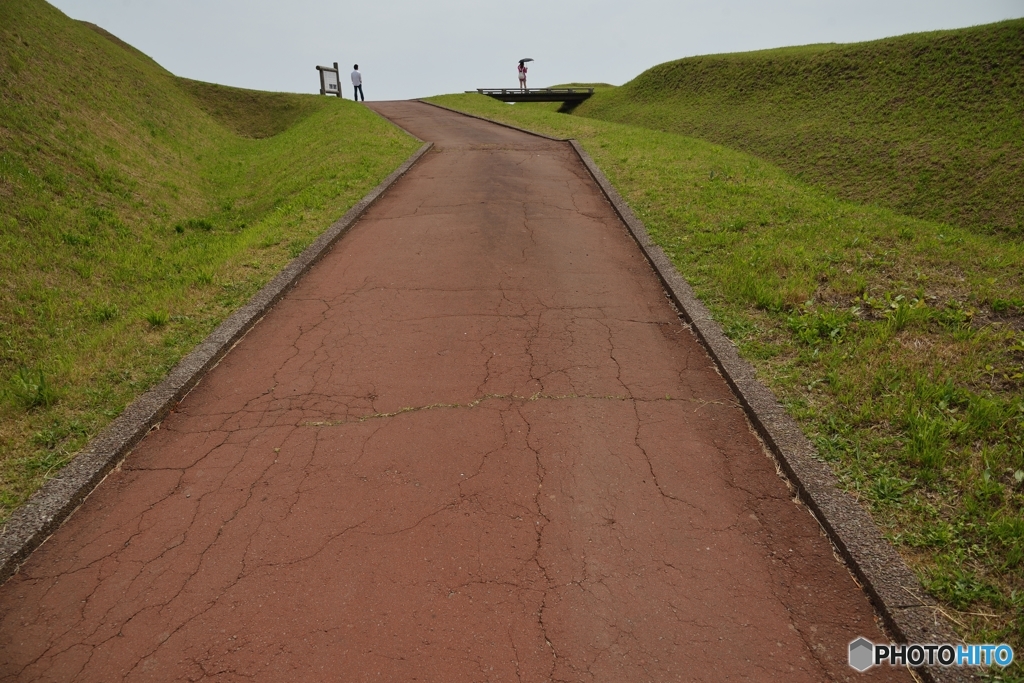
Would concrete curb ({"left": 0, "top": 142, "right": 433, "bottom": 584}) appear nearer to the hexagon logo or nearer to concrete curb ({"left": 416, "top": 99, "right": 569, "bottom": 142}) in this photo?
the hexagon logo

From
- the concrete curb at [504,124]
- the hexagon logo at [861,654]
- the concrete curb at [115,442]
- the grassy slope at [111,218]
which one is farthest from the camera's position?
the concrete curb at [504,124]

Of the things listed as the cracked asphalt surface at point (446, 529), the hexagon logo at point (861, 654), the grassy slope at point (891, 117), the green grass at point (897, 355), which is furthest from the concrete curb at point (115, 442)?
the grassy slope at point (891, 117)

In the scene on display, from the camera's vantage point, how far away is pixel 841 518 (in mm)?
3715

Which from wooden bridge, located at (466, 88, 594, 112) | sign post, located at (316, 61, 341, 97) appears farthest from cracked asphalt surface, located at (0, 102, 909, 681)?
wooden bridge, located at (466, 88, 594, 112)

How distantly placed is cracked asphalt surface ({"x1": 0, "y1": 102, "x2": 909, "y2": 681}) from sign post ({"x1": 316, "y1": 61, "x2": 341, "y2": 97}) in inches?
1069

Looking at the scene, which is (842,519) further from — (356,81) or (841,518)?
(356,81)

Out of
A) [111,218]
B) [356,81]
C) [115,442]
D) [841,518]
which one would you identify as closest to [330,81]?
[356,81]

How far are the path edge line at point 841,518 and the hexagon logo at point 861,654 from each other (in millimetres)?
174

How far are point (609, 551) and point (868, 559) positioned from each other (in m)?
1.51

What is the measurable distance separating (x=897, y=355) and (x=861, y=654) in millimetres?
3125

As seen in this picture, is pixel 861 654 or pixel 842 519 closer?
pixel 861 654

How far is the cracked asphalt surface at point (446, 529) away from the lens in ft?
9.89

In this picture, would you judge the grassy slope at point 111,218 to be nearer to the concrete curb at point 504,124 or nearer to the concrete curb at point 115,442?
the concrete curb at point 115,442

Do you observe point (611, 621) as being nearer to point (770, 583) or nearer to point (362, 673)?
point (770, 583)
